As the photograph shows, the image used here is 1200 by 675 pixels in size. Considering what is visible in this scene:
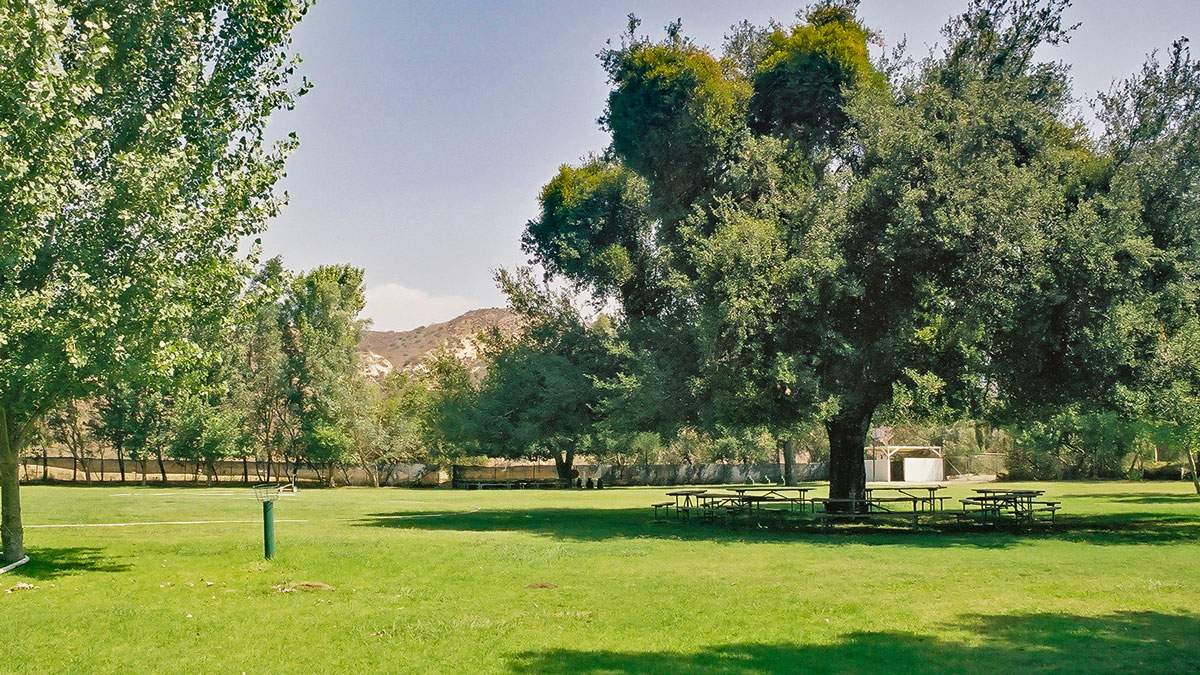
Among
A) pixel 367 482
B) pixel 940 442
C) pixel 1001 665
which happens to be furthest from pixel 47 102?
pixel 940 442

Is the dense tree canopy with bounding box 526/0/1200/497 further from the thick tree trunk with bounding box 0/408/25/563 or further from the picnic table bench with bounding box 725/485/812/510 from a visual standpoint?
the thick tree trunk with bounding box 0/408/25/563

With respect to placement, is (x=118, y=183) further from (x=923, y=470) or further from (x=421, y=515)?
(x=923, y=470)

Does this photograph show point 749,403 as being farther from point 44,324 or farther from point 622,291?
point 44,324

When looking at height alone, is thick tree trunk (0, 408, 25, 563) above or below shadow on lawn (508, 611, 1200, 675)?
above

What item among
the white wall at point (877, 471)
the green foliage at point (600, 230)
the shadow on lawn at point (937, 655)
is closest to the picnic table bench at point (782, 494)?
the green foliage at point (600, 230)

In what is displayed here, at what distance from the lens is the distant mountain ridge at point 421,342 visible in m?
142

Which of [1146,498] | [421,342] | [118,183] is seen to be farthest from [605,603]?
[421,342]

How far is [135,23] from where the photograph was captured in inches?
603

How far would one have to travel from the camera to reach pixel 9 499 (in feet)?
54.9

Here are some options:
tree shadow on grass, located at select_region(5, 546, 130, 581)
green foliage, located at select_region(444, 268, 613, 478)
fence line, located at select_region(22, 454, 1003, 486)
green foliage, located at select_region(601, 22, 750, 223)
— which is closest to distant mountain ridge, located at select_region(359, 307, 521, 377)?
fence line, located at select_region(22, 454, 1003, 486)

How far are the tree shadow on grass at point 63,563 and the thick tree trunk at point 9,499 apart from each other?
14.0 inches

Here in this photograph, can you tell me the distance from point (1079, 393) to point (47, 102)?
71.0 ft

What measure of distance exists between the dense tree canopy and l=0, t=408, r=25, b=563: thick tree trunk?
14225 mm

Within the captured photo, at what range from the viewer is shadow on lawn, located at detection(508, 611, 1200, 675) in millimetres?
8570
